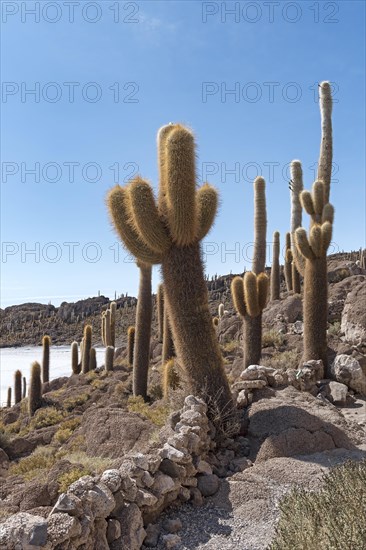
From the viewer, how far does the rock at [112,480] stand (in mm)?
4754

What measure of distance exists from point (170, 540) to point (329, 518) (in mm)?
1705

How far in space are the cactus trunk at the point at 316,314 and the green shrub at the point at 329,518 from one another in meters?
7.33

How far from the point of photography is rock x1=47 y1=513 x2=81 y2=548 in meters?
3.87

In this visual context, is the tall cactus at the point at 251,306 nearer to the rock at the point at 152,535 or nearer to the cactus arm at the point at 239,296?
the cactus arm at the point at 239,296

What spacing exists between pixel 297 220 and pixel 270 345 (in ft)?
18.3

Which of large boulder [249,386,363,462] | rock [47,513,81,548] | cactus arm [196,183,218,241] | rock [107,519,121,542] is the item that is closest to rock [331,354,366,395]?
large boulder [249,386,363,462]

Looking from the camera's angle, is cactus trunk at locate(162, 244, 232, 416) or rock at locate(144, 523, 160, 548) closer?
rock at locate(144, 523, 160, 548)

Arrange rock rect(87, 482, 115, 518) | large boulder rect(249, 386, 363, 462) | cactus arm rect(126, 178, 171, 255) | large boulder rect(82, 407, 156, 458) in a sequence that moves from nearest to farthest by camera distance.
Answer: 1. rock rect(87, 482, 115, 518)
2. large boulder rect(249, 386, 363, 462)
3. cactus arm rect(126, 178, 171, 255)
4. large boulder rect(82, 407, 156, 458)

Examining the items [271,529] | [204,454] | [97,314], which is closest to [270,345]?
[204,454]

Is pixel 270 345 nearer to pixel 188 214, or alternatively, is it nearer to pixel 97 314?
pixel 188 214

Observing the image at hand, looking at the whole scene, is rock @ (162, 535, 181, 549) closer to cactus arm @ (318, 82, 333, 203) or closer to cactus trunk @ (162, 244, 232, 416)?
cactus trunk @ (162, 244, 232, 416)

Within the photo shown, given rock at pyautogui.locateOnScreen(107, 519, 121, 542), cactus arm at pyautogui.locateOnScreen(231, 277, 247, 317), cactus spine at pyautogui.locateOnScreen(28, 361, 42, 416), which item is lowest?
cactus spine at pyautogui.locateOnScreen(28, 361, 42, 416)


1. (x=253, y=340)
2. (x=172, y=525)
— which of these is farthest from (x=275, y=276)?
(x=172, y=525)

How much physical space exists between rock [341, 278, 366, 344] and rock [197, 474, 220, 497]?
9.03m
